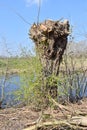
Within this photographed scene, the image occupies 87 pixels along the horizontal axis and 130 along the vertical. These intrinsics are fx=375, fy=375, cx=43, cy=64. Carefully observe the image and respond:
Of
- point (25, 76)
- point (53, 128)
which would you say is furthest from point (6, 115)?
point (53, 128)

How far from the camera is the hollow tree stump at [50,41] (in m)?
10.2

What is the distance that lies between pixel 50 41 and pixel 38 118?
8.79 feet

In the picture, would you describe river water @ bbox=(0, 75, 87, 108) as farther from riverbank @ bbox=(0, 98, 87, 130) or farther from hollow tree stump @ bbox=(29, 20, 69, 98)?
hollow tree stump @ bbox=(29, 20, 69, 98)

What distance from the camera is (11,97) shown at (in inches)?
441

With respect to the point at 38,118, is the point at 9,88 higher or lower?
higher

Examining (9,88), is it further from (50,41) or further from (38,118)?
(38,118)

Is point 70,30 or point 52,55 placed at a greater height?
point 70,30

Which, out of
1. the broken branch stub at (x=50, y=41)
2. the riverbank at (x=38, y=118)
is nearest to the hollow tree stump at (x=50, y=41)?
the broken branch stub at (x=50, y=41)

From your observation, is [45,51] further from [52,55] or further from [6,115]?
[6,115]

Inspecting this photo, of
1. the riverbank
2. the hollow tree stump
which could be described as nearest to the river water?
the riverbank

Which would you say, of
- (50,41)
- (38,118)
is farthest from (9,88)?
(38,118)

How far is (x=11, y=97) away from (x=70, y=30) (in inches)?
105

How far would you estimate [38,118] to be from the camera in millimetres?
8422

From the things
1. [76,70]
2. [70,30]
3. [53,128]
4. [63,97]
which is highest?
[70,30]
